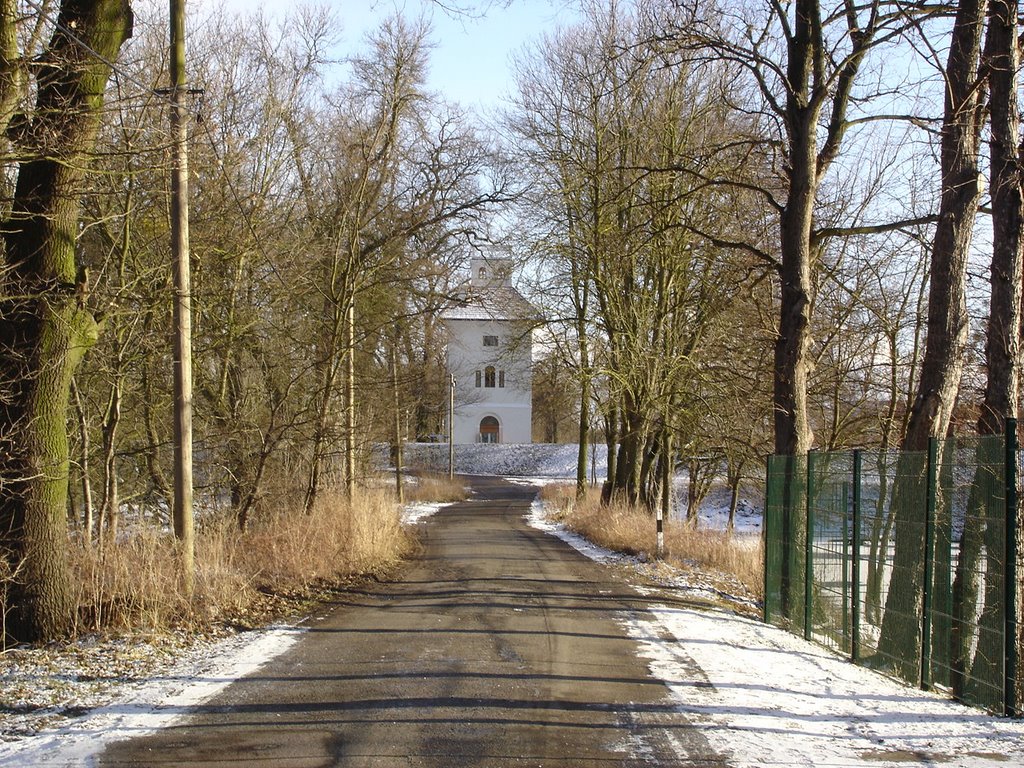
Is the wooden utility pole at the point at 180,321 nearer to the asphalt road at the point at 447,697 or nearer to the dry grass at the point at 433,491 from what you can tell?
the asphalt road at the point at 447,697

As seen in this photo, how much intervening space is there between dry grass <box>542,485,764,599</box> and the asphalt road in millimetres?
4345

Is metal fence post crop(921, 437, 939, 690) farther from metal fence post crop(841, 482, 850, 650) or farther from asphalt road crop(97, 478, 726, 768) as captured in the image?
asphalt road crop(97, 478, 726, 768)

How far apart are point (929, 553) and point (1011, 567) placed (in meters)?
1.00

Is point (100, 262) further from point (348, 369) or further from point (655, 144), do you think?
point (655, 144)

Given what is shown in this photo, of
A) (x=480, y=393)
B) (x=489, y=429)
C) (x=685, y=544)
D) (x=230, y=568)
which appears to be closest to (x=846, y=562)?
(x=230, y=568)

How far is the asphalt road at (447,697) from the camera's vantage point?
18.4 feet

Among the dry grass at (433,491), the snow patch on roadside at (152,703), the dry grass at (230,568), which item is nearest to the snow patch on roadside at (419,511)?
the dry grass at (433,491)

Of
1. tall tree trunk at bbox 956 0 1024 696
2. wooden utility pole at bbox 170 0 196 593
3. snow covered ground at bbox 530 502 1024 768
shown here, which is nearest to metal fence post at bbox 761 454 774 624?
snow covered ground at bbox 530 502 1024 768

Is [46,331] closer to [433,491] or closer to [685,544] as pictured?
[685,544]

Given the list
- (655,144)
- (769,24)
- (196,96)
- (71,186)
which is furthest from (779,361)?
(655,144)

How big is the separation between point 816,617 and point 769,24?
7.87m

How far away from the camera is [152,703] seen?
6.61m

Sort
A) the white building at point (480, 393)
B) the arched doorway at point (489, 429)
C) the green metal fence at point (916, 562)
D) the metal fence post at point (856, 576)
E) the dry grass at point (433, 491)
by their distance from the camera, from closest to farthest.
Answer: the green metal fence at point (916, 562)
the metal fence post at point (856, 576)
the dry grass at point (433, 491)
the white building at point (480, 393)
the arched doorway at point (489, 429)

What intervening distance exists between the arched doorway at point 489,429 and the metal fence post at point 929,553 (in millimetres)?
63620
